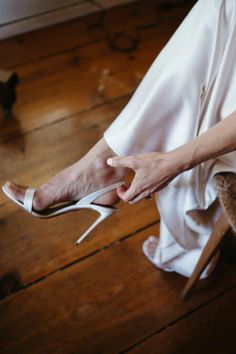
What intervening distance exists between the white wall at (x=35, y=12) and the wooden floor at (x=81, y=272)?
34cm

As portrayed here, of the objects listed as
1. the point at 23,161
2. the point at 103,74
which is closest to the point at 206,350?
the point at 23,161

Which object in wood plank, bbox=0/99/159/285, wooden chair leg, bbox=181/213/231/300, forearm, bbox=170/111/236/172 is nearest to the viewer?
forearm, bbox=170/111/236/172

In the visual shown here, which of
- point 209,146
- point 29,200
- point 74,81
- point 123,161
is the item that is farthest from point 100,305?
point 74,81

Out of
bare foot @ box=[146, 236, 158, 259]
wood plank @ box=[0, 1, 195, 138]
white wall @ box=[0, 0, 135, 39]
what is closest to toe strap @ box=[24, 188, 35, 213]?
bare foot @ box=[146, 236, 158, 259]

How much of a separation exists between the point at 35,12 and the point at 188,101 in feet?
4.24

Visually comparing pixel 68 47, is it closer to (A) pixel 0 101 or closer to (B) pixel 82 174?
(A) pixel 0 101

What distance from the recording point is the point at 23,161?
4.00ft

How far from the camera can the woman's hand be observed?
0.63 metres

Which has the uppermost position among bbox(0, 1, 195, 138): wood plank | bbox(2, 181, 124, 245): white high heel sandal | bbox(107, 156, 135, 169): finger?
bbox(107, 156, 135, 169): finger

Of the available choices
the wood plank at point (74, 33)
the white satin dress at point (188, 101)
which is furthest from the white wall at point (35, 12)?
the white satin dress at point (188, 101)

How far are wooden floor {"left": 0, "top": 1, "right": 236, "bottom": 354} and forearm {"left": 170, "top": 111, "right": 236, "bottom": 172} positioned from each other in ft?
1.48

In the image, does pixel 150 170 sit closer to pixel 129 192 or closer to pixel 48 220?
pixel 129 192

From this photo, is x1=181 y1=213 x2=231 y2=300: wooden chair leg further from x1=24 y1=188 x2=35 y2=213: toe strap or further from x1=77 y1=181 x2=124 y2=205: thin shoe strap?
x1=24 y1=188 x2=35 y2=213: toe strap

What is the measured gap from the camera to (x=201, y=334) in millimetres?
888
